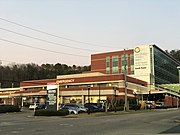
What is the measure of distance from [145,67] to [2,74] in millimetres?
62455

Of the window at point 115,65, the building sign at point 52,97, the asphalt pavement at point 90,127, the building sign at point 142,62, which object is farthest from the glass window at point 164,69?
the asphalt pavement at point 90,127

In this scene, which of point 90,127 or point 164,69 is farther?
point 164,69

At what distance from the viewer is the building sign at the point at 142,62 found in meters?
106

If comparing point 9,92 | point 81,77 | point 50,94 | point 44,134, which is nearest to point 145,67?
point 81,77

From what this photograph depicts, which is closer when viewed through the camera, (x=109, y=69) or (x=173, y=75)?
(x=109, y=69)

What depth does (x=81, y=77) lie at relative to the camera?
307 feet

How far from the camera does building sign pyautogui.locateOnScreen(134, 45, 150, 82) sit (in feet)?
348

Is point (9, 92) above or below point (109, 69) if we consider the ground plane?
below

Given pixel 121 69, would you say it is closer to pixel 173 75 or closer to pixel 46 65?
pixel 173 75

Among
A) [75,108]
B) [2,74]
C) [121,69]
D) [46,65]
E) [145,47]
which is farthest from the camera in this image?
[46,65]

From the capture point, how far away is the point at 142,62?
107312mm

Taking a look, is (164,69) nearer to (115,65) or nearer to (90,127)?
(115,65)

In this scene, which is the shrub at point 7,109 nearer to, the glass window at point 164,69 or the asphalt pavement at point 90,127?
the asphalt pavement at point 90,127

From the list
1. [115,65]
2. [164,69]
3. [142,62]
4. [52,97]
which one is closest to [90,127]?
[52,97]
